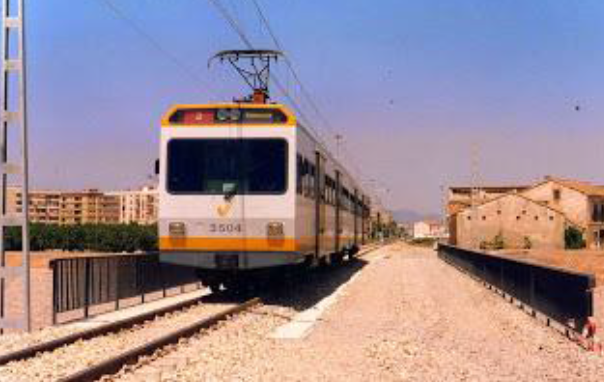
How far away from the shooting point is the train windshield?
15.4m

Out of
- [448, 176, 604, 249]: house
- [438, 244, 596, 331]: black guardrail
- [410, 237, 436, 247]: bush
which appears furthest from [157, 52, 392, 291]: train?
[410, 237, 436, 247]: bush

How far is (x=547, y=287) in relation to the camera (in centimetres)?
1473

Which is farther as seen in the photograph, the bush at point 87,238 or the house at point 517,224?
the house at point 517,224

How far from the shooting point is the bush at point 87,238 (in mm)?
58919

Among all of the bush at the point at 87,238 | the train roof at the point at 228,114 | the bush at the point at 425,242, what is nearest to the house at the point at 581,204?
the bush at the point at 425,242

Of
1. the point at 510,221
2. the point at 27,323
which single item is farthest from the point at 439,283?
the point at 510,221

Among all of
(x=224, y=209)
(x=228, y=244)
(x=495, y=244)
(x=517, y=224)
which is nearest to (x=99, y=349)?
(x=228, y=244)

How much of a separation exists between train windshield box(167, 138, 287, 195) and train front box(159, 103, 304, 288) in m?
0.02

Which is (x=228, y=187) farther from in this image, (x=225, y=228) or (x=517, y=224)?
(x=517, y=224)

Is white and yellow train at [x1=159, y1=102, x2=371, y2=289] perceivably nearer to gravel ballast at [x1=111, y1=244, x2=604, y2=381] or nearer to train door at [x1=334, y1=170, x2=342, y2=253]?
gravel ballast at [x1=111, y1=244, x2=604, y2=381]

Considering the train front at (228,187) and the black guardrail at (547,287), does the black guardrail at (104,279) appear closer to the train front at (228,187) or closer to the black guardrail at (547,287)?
the train front at (228,187)

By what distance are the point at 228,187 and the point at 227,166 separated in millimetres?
399

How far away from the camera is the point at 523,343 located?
11664mm

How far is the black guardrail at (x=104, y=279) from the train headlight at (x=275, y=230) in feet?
7.35
